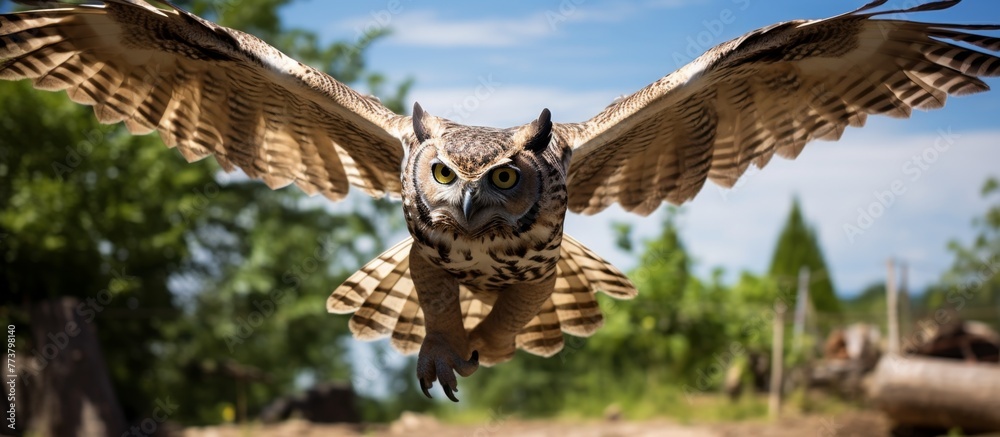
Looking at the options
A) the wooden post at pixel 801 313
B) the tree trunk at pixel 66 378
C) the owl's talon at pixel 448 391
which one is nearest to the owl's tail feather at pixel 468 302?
the owl's talon at pixel 448 391

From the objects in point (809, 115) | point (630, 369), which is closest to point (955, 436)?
point (630, 369)

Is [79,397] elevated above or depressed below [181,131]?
below

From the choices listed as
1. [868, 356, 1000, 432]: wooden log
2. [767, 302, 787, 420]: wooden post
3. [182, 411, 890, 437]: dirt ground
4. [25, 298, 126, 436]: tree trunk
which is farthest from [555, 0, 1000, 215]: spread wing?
[767, 302, 787, 420]: wooden post

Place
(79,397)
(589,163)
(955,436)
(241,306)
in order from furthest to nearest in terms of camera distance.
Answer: (241,306)
(955,436)
(79,397)
(589,163)

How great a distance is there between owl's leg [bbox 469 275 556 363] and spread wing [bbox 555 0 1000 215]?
0.63 meters

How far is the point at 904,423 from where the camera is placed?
10.3 metres

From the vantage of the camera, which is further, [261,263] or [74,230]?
[261,263]

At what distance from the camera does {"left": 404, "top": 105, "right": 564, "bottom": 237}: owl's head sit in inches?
123

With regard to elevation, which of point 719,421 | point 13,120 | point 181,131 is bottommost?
point 719,421

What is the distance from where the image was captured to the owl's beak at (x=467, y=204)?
3115 mm

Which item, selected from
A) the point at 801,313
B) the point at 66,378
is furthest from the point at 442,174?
the point at 801,313

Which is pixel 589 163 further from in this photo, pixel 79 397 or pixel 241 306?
pixel 241 306

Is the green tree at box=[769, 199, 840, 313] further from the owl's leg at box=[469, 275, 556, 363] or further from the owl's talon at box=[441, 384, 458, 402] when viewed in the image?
the owl's talon at box=[441, 384, 458, 402]

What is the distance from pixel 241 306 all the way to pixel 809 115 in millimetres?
11564
